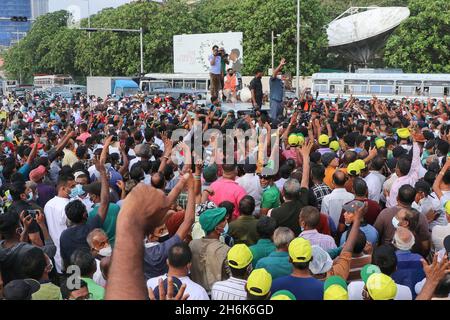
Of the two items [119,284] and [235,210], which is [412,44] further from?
[119,284]

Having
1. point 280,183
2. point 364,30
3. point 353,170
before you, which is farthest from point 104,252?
point 364,30

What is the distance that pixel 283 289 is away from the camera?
4156 millimetres

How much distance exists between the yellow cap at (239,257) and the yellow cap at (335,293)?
0.73m

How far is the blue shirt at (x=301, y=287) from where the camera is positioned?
4133mm

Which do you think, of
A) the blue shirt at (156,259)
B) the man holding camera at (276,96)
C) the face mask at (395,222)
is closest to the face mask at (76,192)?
the blue shirt at (156,259)

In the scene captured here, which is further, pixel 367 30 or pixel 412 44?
pixel 367 30

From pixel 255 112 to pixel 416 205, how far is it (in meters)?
9.09

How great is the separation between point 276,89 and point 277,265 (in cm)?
1064

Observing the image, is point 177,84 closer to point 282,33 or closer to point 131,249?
point 282,33

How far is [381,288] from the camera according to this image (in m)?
3.80

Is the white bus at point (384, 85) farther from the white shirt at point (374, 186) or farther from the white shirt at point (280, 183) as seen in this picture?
the white shirt at point (280, 183)

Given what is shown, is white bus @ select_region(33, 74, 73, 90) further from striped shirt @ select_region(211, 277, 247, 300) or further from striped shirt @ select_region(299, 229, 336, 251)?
striped shirt @ select_region(211, 277, 247, 300)

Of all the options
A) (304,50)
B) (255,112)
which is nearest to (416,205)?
(255,112)
